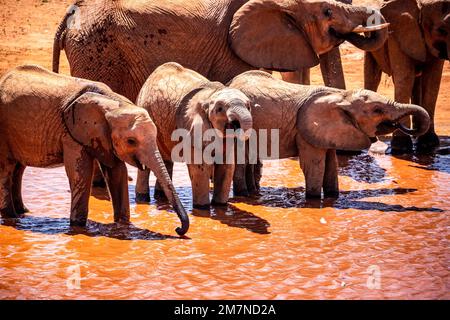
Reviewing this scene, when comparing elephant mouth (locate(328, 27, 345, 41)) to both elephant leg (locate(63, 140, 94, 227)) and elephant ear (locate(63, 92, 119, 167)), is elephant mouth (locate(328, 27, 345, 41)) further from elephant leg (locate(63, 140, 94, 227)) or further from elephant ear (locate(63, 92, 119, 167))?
elephant leg (locate(63, 140, 94, 227))

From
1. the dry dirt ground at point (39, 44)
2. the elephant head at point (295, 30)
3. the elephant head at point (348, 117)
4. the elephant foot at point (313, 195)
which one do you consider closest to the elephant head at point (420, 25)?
the elephant head at point (295, 30)

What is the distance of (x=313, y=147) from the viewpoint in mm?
8320

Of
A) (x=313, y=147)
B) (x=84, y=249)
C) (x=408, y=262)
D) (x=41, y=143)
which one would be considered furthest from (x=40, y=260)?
(x=313, y=147)

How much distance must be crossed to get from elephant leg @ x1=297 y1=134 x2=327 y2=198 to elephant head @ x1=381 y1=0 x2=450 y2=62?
3309mm

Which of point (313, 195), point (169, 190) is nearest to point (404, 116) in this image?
point (313, 195)

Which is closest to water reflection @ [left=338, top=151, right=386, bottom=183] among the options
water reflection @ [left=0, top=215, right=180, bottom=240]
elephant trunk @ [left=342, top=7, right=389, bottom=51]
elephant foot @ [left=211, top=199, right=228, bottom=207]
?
elephant trunk @ [left=342, top=7, right=389, bottom=51]

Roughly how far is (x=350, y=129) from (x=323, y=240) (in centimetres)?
204

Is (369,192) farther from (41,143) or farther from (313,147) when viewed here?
(41,143)

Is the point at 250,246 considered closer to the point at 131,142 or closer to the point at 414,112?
the point at 131,142

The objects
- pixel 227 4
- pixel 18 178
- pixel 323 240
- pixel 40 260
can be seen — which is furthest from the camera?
pixel 227 4

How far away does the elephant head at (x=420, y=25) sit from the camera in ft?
35.0

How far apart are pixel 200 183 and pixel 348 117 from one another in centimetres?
183

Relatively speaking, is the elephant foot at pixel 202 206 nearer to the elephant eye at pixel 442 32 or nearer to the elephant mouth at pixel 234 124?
the elephant mouth at pixel 234 124

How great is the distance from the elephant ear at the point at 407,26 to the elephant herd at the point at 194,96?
1 centimetres
